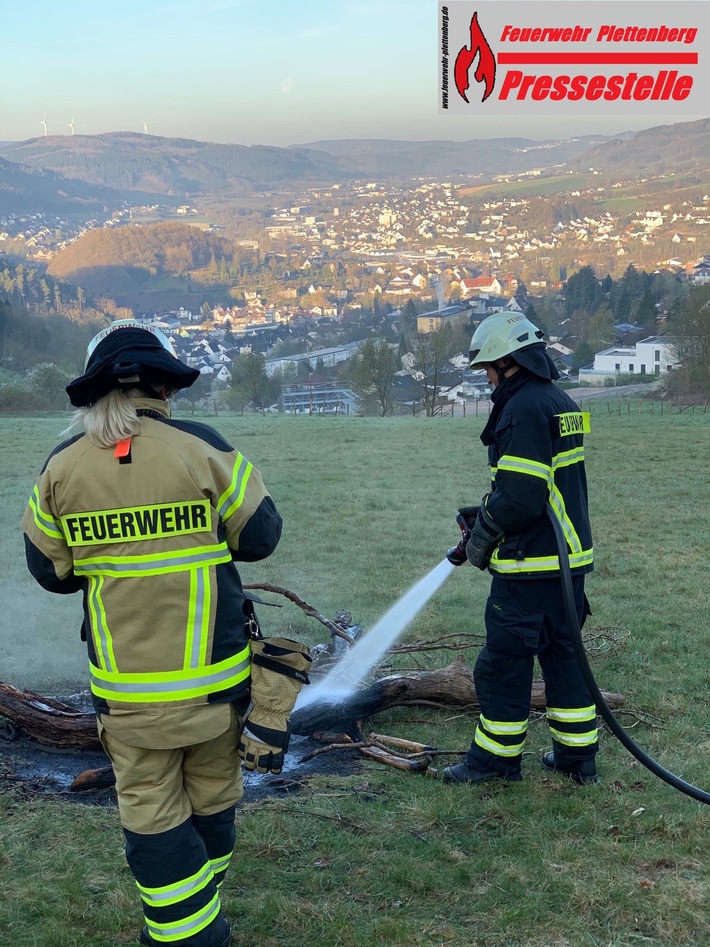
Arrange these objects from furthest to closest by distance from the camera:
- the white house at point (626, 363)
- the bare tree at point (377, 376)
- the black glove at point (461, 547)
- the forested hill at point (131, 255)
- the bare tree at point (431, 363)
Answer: the forested hill at point (131, 255) < the white house at point (626, 363) < the bare tree at point (377, 376) < the bare tree at point (431, 363) < the black glove at point (461, 547)

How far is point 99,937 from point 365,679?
252 centimetres

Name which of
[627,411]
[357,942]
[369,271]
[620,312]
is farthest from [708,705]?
[369,271]

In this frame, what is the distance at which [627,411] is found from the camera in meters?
26.2

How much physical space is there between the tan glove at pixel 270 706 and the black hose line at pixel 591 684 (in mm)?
1503

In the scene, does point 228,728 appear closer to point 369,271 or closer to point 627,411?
point 627,411

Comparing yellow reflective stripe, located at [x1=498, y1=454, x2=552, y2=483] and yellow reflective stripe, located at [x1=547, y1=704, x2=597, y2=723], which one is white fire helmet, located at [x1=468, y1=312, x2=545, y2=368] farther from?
yellow reflective stripe, located at [x1=547, y1=704, x2=597, y2=723]

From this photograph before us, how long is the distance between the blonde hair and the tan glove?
0.80 metres

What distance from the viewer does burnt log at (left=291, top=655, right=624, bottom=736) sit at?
15.0 feet

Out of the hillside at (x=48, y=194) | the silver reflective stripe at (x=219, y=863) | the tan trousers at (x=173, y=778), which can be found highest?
the hillside at (x=48, y=194)

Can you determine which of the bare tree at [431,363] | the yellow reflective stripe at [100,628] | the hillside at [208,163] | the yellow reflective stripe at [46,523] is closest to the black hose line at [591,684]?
the yellow reflective stripe at [100,628]

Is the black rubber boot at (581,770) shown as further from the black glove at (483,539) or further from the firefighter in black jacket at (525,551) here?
the black glove at (483,539)

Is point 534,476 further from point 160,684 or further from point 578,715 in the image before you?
point 160,684

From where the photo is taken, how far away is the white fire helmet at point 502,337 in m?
3.78

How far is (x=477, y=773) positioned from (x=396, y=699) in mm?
819
